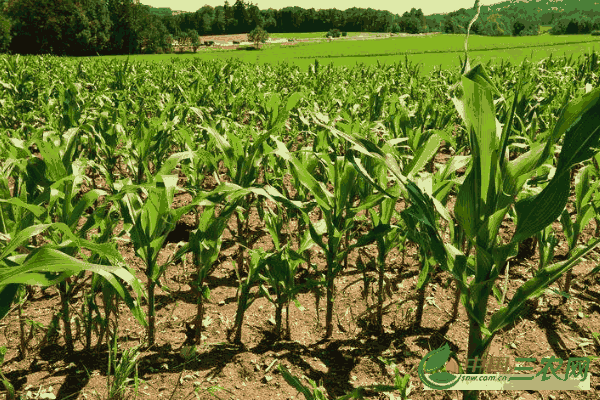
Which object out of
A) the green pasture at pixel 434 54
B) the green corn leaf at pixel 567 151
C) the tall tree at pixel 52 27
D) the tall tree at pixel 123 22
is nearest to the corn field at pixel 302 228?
the green corn leaf at pixel 567 151

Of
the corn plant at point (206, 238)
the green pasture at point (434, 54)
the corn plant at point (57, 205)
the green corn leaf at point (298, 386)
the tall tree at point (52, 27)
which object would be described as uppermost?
the tall tree at point (52, 27)

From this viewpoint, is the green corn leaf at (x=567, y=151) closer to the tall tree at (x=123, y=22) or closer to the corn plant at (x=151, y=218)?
the corn plant at (x=151, y=218)

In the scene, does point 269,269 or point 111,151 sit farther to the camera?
point 111,151

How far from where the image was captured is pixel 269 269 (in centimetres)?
197

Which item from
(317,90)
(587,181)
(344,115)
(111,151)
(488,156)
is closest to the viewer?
(488,156)

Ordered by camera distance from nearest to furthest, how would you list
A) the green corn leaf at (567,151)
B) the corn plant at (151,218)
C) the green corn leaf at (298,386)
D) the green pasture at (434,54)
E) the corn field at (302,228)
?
the green corn leaf at (567,151), the corn field at (302,228), the green corn leaf at (298,386), the corn plant at (151,218), the green pasture at (434,54)

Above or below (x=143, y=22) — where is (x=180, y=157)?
below

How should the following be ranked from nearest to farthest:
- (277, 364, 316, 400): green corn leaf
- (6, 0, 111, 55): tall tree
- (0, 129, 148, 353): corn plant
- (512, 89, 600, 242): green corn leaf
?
(512, 89, 600, 242): green corn leaf → (277, 364, 316, 400): green corn leaf → (0, 129, 148, 353): corn plant → (6, 0, 111, 55): tall tree

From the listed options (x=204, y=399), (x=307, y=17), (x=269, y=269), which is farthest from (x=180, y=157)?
(x=307, y=17)

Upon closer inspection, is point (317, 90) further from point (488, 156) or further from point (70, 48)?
point (70, 48)

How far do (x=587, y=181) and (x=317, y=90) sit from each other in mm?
6129

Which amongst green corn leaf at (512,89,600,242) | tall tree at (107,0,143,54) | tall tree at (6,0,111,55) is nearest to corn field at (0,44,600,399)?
green corn leaf at (512,89,600,242)

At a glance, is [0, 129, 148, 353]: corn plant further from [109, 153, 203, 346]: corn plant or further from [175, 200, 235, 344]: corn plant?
[175, 200, 235, 344]: corn plant

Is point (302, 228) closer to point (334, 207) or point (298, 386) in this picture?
point (334, 207)
